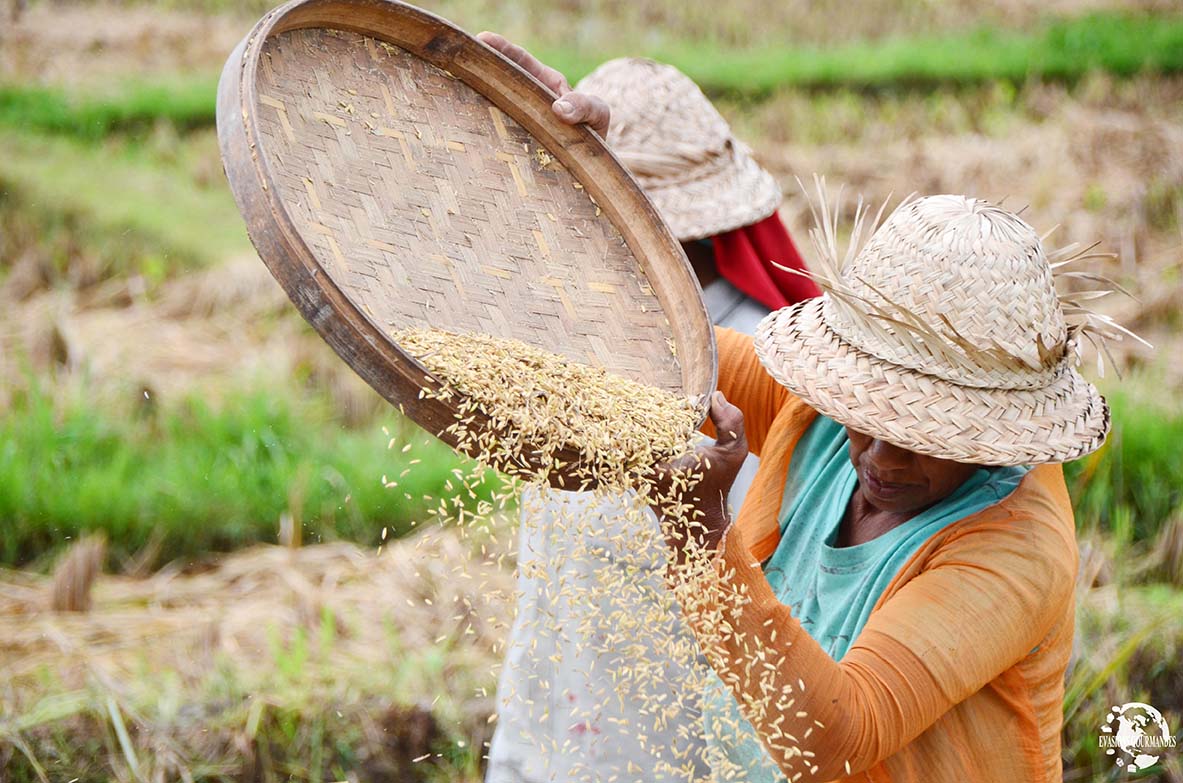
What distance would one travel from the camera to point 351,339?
5.39ft

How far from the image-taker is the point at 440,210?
2.14 m

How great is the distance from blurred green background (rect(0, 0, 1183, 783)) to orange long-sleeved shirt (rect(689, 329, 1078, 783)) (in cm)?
47

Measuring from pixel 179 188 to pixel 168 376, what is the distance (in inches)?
69.1

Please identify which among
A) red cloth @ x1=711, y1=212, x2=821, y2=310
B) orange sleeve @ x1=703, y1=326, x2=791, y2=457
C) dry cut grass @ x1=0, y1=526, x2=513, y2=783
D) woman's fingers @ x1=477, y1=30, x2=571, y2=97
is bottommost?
dry cut grass @ x1=0, y1=526, x2=513, y2=783

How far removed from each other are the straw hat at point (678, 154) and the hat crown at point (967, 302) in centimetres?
79

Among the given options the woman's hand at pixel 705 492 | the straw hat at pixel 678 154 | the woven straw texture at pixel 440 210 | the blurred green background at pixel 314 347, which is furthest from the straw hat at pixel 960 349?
the straw hat at pixel 678 154

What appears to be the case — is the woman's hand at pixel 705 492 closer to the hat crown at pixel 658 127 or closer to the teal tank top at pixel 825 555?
the teal tank top at pixel 825 555

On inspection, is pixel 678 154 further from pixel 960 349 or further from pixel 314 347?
pixel 314 347

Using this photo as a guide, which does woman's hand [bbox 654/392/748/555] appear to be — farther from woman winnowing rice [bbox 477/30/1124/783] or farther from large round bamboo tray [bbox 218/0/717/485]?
large round bamboo tray [bbox 218/0/717/485]

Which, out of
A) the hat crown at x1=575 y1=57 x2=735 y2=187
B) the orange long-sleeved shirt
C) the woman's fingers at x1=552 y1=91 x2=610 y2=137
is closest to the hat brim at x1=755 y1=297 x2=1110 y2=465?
the orange long-sleeved shirt

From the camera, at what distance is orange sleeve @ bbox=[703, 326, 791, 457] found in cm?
242

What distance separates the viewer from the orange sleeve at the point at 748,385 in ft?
7.93

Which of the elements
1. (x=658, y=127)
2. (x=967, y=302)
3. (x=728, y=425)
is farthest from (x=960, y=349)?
(x=658, y=127)

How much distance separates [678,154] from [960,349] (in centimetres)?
104
